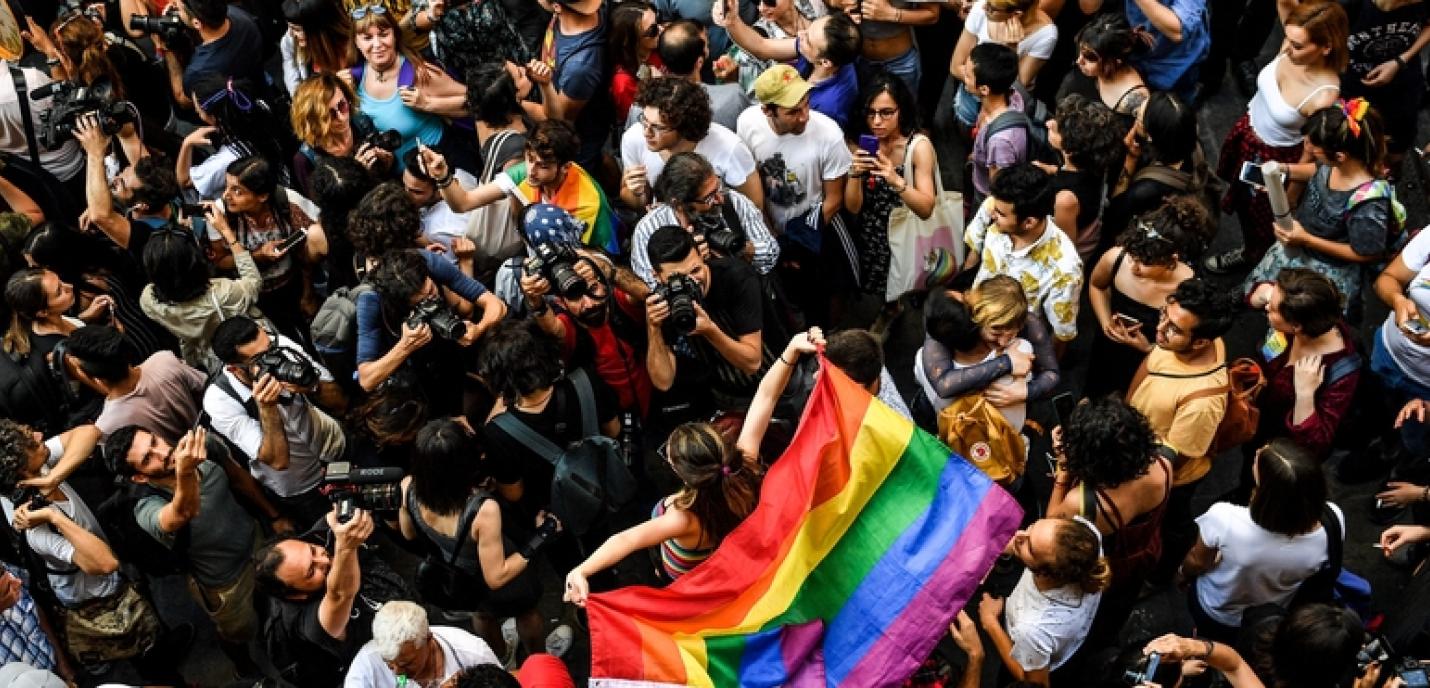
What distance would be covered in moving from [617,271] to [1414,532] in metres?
3.40

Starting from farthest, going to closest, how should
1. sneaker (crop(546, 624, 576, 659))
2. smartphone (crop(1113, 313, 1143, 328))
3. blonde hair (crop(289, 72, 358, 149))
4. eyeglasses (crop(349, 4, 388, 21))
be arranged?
eyeglasses (crop(349, 4, 388, 21)) → blonde hair (crop(289, 72, 358, 149)) → sneaker (crop(546, 624, 576, 659)) → smartphone (crop(1113, 313, 1143, 328))

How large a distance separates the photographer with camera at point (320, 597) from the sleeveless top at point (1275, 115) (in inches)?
178

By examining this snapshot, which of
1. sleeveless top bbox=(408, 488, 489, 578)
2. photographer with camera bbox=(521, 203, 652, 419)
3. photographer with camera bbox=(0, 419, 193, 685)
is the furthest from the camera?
photographer with camera bbox=(521, 203, 652, 419)

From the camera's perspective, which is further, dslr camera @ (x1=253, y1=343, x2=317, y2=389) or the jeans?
the jeans

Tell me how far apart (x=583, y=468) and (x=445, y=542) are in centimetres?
61

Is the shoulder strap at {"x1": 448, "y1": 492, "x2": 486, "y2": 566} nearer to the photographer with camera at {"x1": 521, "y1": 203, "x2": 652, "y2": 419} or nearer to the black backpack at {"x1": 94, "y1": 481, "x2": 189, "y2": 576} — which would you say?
the photographer with camera at {"x1": 521, "y1": 203, "x2": 652, "y2": 419}

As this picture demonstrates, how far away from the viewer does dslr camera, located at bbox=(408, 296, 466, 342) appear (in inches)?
223

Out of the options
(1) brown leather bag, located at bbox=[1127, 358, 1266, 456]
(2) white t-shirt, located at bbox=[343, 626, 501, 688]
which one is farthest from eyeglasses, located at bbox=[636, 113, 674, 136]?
(2) white t-shirt, located at bbox=[343, 626, 501, 688]

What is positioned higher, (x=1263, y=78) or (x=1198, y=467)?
(x=1263, y=78)

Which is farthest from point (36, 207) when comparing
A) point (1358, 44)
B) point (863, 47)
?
point (1358, 44)

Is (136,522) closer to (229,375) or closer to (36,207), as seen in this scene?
(229,375)

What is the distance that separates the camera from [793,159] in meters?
6.38

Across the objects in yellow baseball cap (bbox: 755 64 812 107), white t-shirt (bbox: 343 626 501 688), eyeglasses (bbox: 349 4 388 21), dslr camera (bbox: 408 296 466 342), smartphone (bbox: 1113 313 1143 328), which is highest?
yellow baseball cap (bbox: 755 64 812 107)

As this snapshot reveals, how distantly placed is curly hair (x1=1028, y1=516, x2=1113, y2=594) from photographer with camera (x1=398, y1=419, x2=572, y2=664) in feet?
6.46
